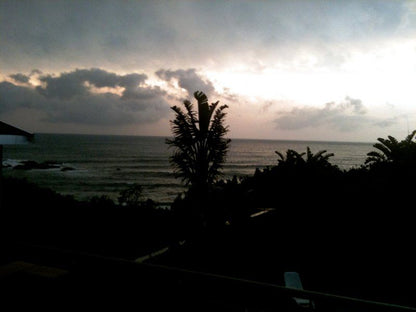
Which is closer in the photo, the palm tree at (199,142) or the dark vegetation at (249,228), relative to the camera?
the dark vegetation at (249,228)

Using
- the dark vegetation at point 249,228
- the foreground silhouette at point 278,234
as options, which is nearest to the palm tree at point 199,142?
the dark vegetation at point 249,228

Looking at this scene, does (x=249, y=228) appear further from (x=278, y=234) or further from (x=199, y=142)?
(x=199, y=142)

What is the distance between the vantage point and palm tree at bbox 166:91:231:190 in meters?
6.48

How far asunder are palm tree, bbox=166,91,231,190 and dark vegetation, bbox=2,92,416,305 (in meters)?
0.02

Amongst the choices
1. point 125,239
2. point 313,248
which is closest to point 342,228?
point 313,248

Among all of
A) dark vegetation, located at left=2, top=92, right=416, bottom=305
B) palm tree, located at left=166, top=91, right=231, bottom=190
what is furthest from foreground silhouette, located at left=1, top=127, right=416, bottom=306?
palm tree, located at left=166, top=91, right=231, bottom=190

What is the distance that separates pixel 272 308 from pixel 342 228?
573cm

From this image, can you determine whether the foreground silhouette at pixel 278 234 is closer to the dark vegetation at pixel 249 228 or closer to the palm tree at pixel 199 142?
the dark vegetation at pixel 249 228

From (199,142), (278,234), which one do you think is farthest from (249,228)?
(199,142)

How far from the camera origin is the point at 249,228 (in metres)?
6.24

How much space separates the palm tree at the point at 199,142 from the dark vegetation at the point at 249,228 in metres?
0.02

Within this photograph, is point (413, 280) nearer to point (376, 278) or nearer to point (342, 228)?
point (376, 278)

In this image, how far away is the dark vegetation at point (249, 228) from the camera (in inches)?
229

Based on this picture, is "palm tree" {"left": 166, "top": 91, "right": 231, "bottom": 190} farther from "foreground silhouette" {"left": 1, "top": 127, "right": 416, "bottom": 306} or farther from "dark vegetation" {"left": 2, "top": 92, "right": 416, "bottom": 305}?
"foreground silhouette" {"left": 1, "top": 127, "right": 416, "bottom": 306}
